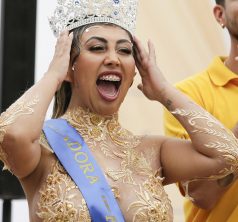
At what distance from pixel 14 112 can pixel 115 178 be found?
430mm

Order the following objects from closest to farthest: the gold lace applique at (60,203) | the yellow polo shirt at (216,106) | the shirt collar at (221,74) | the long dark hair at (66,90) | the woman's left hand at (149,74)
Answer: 1. the gold lace applique at (60,203)
2. the long dark hair at (66,90)
3. the woman's left hand at (149,74)
4. the yellow polo shirt at (216,106)
5. the shirt collar at (221,74)

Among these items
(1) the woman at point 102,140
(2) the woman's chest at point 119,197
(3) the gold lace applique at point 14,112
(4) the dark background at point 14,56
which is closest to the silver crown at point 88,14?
(1) the woman at point 102,140

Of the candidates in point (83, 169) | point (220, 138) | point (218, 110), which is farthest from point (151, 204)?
point (218, 110)

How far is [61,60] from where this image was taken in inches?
162

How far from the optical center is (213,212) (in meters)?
4.46

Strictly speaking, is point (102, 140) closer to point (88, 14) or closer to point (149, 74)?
point (149, 74)

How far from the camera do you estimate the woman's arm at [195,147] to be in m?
4.18

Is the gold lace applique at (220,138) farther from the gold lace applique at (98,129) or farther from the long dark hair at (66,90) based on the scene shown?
the long dark hair at (66,90)

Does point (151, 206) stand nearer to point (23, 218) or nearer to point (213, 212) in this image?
point (213, 212)

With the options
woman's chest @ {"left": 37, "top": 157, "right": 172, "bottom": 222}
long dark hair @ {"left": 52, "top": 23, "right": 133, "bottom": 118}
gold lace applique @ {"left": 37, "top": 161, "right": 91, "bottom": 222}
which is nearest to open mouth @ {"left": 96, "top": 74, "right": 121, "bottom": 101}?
long dark hair @ {"left": 52, "top": 23, "right": 133, "bottom": 118}

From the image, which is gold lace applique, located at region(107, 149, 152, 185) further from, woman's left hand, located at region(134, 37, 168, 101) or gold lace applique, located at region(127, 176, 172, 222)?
woman's left hand, located at region(134, 37, 168, 101)

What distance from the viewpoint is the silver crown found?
13.8ft

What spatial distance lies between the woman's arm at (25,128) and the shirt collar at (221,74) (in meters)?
0.85

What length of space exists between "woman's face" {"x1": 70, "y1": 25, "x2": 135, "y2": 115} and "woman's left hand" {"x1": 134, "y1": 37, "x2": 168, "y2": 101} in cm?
16
